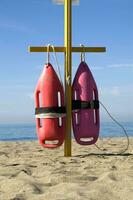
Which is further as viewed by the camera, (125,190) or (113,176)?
(113,176)

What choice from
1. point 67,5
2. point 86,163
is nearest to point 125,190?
point 86,163

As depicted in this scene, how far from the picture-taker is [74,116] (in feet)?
18.6

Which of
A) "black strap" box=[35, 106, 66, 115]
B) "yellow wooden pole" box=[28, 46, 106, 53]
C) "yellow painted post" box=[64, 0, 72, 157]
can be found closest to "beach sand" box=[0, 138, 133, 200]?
"yellow painted post" box=[64, 0, 72, 157]

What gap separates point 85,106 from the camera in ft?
18.2

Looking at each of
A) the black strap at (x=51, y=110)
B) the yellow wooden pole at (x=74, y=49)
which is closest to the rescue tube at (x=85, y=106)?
the black strap at (x=51, y=110)

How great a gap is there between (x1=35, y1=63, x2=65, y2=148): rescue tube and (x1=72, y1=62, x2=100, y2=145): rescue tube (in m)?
0.19

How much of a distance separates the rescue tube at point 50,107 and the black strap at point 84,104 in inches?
6.8

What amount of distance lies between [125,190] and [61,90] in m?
2.39

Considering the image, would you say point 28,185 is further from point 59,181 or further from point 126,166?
point 126,166

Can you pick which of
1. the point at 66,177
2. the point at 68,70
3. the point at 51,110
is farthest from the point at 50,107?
the point at 66,177

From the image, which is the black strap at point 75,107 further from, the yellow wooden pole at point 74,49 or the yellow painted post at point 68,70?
the yellow wooden pole at point 74,49

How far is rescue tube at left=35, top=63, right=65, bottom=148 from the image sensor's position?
543cm

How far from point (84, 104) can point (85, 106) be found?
0.03m

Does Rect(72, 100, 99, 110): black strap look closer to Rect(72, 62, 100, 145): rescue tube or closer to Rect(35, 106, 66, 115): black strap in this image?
Rect(72, 62, 100, 145): rescue tube
